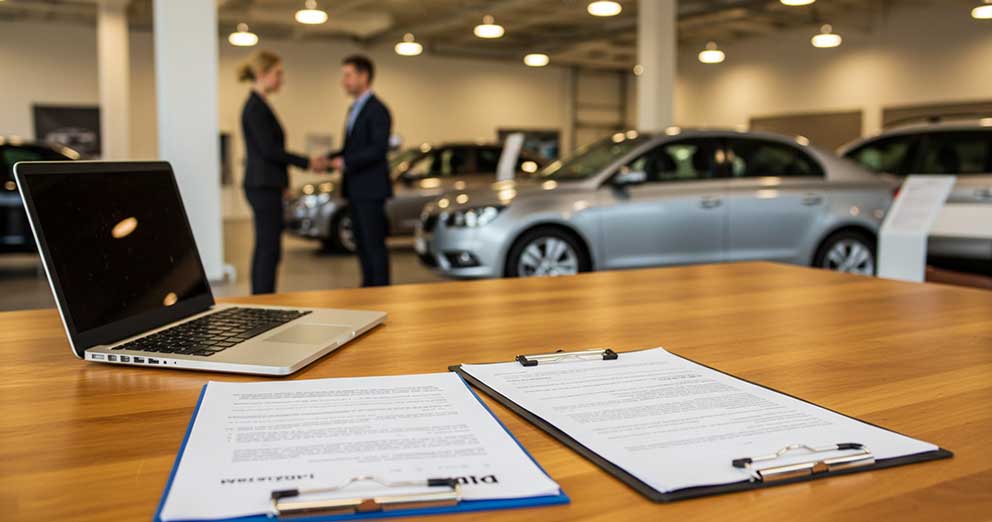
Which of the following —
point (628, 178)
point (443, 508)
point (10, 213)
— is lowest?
point (443, 508)

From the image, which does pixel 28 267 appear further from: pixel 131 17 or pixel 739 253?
pixel 131 17

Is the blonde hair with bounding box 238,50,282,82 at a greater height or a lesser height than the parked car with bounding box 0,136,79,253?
greater

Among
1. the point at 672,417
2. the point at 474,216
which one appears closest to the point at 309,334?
the point at 672,417

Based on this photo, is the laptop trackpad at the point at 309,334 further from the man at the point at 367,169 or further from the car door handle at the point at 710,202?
the car door handle at the point at 710,202

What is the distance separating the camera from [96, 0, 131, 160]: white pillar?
12195 millimetres

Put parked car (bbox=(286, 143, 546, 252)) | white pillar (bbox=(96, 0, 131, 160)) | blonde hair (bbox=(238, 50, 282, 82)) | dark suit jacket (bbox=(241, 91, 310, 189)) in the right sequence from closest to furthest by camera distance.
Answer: dark suit jacket (bbox=(241, 91, 310, 189)) < blonde hair (bbox=(238, 50, 282, 82)) < parked car (bbox=(286, 143, 546, 252)) < white pillar (bbox=(96, 0, 131, 160))

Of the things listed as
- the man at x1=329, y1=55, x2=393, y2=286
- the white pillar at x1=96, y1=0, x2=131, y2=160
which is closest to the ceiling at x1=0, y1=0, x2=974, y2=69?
the white pillar at x1=96, y1=0, x2=131, y2=160

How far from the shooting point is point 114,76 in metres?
12.2

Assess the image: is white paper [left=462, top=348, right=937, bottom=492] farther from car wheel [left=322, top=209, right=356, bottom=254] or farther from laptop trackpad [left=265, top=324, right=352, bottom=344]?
car wheel [left=322, top=209, right=356, bottom=254]

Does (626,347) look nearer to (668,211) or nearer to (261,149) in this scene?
(261,149)

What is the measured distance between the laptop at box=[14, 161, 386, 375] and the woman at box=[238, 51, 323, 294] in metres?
3.36

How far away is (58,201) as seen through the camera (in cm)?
105

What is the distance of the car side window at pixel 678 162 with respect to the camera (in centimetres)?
584

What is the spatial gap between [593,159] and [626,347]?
5.01 m
